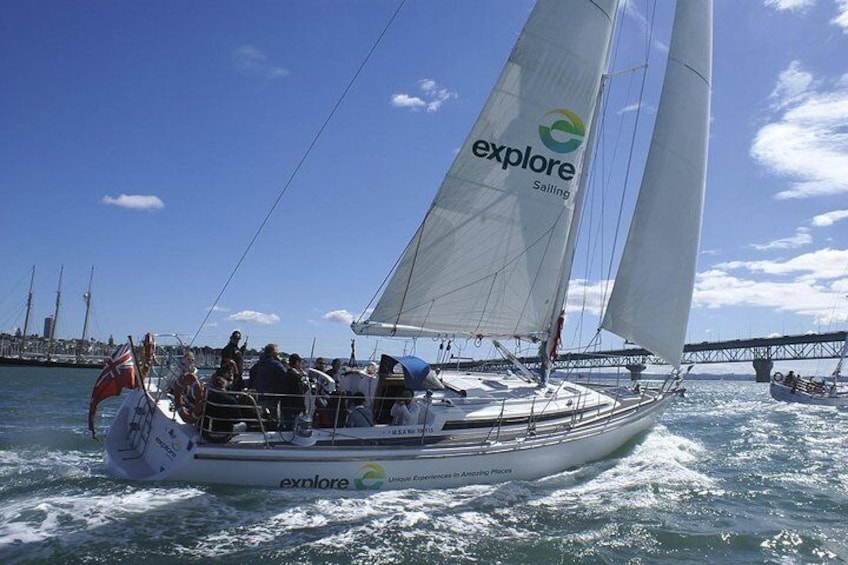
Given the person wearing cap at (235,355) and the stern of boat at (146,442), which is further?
the person wearing cap at (235,355)

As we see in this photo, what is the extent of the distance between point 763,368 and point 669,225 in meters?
83.9

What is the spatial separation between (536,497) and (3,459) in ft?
28.1

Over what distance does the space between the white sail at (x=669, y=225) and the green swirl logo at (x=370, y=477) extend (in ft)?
23.6

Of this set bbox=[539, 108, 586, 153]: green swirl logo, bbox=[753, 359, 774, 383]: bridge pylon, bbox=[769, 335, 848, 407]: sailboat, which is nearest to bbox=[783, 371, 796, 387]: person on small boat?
bbox=[769, 335, 848, 407]: sailboat

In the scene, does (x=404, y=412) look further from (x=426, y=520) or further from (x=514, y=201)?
(x=514, y=201)

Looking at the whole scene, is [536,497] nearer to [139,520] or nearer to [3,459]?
[139,520]

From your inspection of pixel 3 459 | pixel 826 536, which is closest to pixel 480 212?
pixel 826 536

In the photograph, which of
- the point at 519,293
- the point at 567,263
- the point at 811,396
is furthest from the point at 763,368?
the point at 519,293

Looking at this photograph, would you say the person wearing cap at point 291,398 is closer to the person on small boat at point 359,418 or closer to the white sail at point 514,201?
the person on small boat at point 359,418

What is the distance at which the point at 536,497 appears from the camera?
8391 mm

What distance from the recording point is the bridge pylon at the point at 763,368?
3290 inches

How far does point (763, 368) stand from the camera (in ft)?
275

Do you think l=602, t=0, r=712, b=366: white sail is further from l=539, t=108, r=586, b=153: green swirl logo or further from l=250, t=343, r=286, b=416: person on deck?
l=250, t=343, r=286, b=416: person on deck

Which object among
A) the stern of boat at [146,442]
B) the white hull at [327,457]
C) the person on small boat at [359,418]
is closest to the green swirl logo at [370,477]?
the white hull at [327,457]
